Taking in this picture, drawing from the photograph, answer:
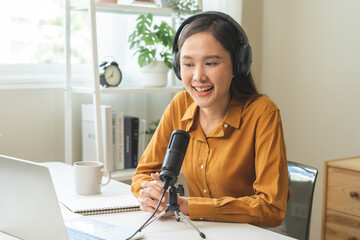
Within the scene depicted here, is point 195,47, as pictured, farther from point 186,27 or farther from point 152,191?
point 152,191

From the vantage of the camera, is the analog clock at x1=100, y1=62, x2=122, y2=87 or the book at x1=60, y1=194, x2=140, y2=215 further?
the analog clock at x1=100, y1=62, x2=122, y2=87

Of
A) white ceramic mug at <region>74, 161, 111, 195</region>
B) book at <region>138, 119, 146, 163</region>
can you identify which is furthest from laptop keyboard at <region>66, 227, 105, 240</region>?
book at <region>138, 119, 146, 163</region>

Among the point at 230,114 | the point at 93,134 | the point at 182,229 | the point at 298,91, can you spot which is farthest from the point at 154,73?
the point at 182,229

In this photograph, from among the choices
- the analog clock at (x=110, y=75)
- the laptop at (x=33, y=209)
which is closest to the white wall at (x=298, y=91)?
the analog clock at (x=110, y=75)

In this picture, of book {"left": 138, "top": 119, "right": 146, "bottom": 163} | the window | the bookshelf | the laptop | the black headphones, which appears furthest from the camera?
book {"left": 138, "top": 119, "right": 146, "bottom": 163}

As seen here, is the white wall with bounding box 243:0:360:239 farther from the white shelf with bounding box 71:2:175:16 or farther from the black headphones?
the black headphones

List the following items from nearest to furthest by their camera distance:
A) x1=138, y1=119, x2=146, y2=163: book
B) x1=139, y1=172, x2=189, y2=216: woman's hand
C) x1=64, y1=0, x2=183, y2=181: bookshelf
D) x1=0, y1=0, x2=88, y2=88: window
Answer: x1=139, y1=172, x2=189, y2=216: woman's hand → x1=64, y1=0, x2=183, y2=181: bookshelf → x1=0, y1=0, x2=88, y2=88: window → x1=138, y1=119, x2=146, y2=163: book

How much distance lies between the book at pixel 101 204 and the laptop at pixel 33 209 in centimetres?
15

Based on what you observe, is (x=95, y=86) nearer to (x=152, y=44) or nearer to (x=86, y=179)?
(x=152, y=44)

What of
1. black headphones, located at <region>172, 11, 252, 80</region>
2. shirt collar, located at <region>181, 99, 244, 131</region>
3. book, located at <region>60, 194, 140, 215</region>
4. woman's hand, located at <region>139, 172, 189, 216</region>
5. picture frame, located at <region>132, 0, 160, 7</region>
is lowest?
book, located at <region>60, 194, 140, 215</region>

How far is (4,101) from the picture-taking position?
2.40m

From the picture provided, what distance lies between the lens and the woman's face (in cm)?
159

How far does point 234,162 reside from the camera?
165 cm

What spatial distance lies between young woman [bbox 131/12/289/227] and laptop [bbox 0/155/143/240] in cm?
24
